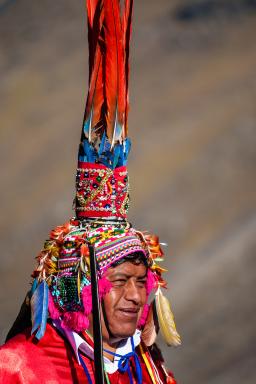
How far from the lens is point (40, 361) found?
4.22m

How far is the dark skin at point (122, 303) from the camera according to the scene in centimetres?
426

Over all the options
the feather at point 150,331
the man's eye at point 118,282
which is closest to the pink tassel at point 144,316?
the feather at point 150,331

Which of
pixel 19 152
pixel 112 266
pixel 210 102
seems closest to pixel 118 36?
pixel 112 266

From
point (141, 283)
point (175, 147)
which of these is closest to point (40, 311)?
point (141, 283)

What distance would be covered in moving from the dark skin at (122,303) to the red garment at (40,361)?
15 centimetres

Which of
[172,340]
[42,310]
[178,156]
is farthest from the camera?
[178,156]

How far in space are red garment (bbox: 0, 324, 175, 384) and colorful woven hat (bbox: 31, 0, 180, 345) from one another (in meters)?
0.08

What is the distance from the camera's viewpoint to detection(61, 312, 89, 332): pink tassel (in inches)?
165

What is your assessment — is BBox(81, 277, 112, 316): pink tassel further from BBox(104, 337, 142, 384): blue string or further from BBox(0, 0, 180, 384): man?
BBox(104, 337, 142, 384): blue string

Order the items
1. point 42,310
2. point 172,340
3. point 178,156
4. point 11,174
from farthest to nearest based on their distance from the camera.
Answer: point 178,156 < point 11,174 < point 172,340 < point 42,310

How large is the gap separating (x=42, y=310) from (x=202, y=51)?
324cm

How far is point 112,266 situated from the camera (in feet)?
14.0

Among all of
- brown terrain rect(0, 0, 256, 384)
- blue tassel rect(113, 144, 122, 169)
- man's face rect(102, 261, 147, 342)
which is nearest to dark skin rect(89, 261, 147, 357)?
man's face rect(102, 261, 147, 342)

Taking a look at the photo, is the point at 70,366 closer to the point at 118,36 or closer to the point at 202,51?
the point at 118,36
